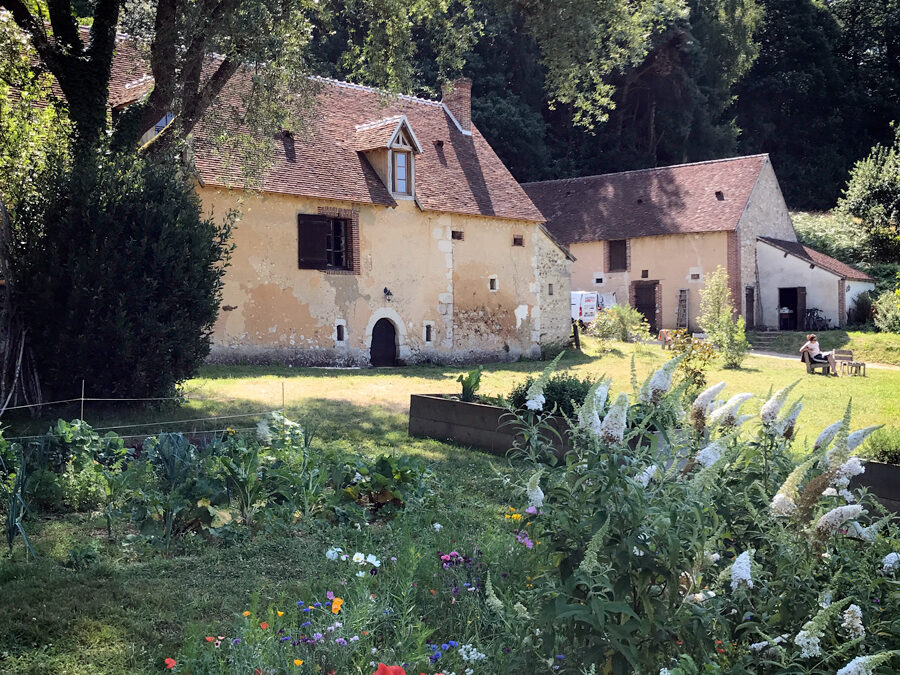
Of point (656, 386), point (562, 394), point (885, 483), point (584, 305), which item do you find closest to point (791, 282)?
point (584, 305)

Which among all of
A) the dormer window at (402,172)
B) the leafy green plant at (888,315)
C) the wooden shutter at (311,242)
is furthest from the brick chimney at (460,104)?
the leafy green plant at (888,315)

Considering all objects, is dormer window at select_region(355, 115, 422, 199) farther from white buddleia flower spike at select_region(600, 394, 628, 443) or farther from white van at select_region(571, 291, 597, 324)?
white buddleia flower spike at select_region(600, 394, 628, 443)

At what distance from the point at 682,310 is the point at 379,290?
16.1 meters

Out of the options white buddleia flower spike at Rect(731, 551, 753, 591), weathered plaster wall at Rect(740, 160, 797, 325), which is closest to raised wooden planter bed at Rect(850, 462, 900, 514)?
white buddleia flower spike at Rect(731, 551, 753, 591)

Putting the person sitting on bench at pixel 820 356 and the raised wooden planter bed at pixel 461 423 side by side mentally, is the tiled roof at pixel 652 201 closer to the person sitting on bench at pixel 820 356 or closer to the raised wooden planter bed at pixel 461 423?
the person sitting on bench at pixel 820 356

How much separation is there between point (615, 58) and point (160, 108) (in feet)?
27.3

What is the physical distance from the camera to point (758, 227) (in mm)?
32594

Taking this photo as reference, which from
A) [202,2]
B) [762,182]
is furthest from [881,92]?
[202,2]

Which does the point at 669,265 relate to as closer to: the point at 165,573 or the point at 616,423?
the point at 165,573

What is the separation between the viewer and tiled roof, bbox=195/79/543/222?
62.6 ft

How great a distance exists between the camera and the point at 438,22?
1452cm

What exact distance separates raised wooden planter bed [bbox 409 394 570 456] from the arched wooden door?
11301 mm

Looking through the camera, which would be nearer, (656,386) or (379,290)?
(656,386)

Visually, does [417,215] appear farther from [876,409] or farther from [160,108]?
[876,409]
